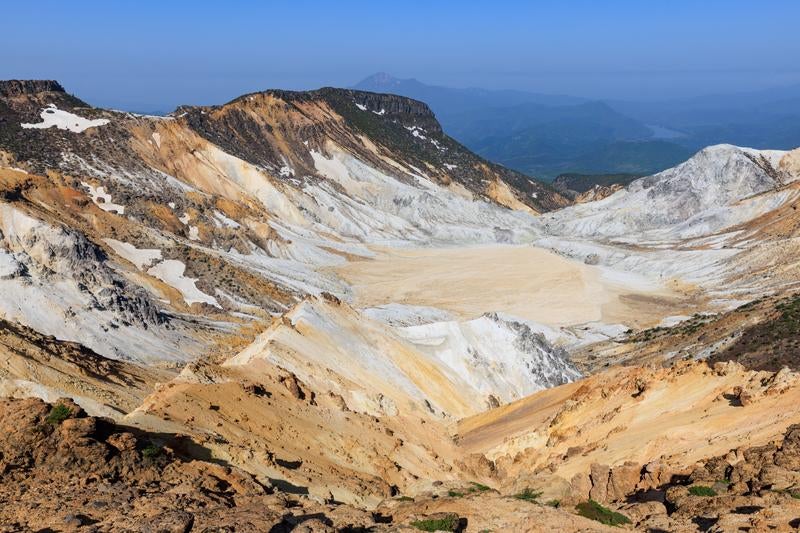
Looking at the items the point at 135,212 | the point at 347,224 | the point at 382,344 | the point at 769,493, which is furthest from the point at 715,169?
the point at 769,493

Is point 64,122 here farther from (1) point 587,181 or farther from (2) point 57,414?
(1) point 587,181

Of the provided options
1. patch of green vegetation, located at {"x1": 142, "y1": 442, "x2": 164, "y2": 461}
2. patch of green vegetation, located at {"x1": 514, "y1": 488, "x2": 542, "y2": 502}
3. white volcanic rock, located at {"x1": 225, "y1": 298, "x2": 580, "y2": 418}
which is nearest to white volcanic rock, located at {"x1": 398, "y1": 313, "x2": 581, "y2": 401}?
white volcanic rock, located at {"x1": 225, "y1": 298, "x2": 580, "y2": 418}

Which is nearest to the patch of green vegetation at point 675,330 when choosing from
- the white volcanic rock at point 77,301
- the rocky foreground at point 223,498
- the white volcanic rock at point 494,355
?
the white volcanic rock at point 494,355

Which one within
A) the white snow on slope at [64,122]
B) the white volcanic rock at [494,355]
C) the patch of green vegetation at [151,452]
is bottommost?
the white volcanic rock at [494,355]

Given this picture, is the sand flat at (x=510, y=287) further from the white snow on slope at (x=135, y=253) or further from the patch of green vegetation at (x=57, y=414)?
the patch of green vegetation at (x=57, y=414)

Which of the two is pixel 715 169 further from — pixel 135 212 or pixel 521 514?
pixel 521 514
